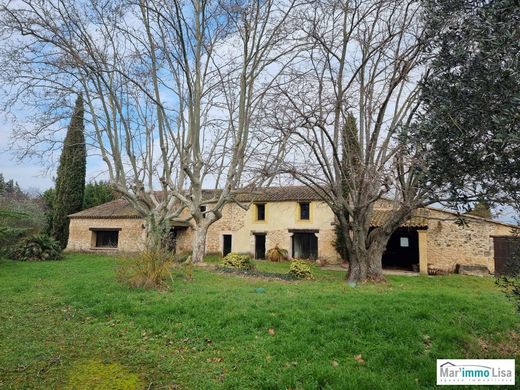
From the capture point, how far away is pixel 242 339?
17.8 feet

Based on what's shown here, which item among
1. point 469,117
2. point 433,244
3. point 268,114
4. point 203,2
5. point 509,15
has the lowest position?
point 433,244

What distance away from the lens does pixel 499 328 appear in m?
5.95

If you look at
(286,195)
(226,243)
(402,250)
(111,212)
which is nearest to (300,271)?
(286,195)

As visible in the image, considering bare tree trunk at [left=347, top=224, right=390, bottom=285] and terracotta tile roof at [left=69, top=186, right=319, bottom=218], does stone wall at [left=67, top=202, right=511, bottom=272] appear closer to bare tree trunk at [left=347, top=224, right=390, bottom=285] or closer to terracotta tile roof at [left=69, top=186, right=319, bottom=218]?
terracotta tile roof at [left=69, top=186, right=319, bottom=218]

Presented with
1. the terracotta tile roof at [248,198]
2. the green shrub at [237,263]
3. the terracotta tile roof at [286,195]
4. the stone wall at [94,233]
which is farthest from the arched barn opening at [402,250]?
the stone wall at [94,233]

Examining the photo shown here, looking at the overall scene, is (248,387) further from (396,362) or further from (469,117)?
(469,117)

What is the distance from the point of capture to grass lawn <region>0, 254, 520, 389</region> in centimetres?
416

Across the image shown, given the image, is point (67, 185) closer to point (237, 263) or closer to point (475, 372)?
point (237, 263)

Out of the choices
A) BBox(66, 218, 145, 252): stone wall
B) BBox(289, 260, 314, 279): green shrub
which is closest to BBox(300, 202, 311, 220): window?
BBox(289, 260, 314, 279): green shrub

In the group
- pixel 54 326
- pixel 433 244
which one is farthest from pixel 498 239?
pixel 54 326

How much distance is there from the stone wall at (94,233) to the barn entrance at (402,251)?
1782 centimetres

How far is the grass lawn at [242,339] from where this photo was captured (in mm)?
4156

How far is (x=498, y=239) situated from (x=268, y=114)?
1423 centimetres

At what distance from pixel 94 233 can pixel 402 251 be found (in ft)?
75.6
